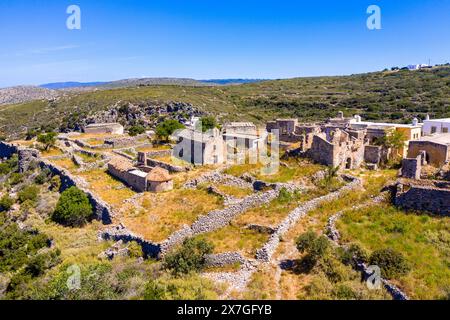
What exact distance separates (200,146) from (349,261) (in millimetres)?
17762

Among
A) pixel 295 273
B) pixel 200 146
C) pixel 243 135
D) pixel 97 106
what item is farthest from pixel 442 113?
pixel 97 106

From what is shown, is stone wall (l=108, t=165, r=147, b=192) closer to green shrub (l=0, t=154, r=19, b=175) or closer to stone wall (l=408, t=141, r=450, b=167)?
green shrub (l=0, t=154, r=19, b=175)

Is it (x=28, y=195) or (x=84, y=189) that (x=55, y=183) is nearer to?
(x=28, y=195)

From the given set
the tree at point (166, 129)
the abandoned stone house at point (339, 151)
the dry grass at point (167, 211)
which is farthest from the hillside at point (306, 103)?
the dry grass at point (167, 211)

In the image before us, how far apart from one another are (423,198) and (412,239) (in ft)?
9.79

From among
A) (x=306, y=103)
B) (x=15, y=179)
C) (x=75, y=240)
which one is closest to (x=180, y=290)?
(x=75, y=240)

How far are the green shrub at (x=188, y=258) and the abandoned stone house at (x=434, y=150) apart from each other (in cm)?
1576

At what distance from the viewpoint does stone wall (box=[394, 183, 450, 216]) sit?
15.8m

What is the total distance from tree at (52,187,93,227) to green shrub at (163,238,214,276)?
29.3 ft

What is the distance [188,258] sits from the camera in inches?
531

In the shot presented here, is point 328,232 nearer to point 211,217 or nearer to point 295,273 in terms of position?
point 295,273

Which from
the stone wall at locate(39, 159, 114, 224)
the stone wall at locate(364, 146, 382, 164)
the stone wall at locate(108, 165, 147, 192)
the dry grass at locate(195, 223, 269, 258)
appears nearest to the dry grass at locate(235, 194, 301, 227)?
the dry grass at locate(195, 223, 269, 258)

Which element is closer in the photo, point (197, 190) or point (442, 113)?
point (197, 190)
